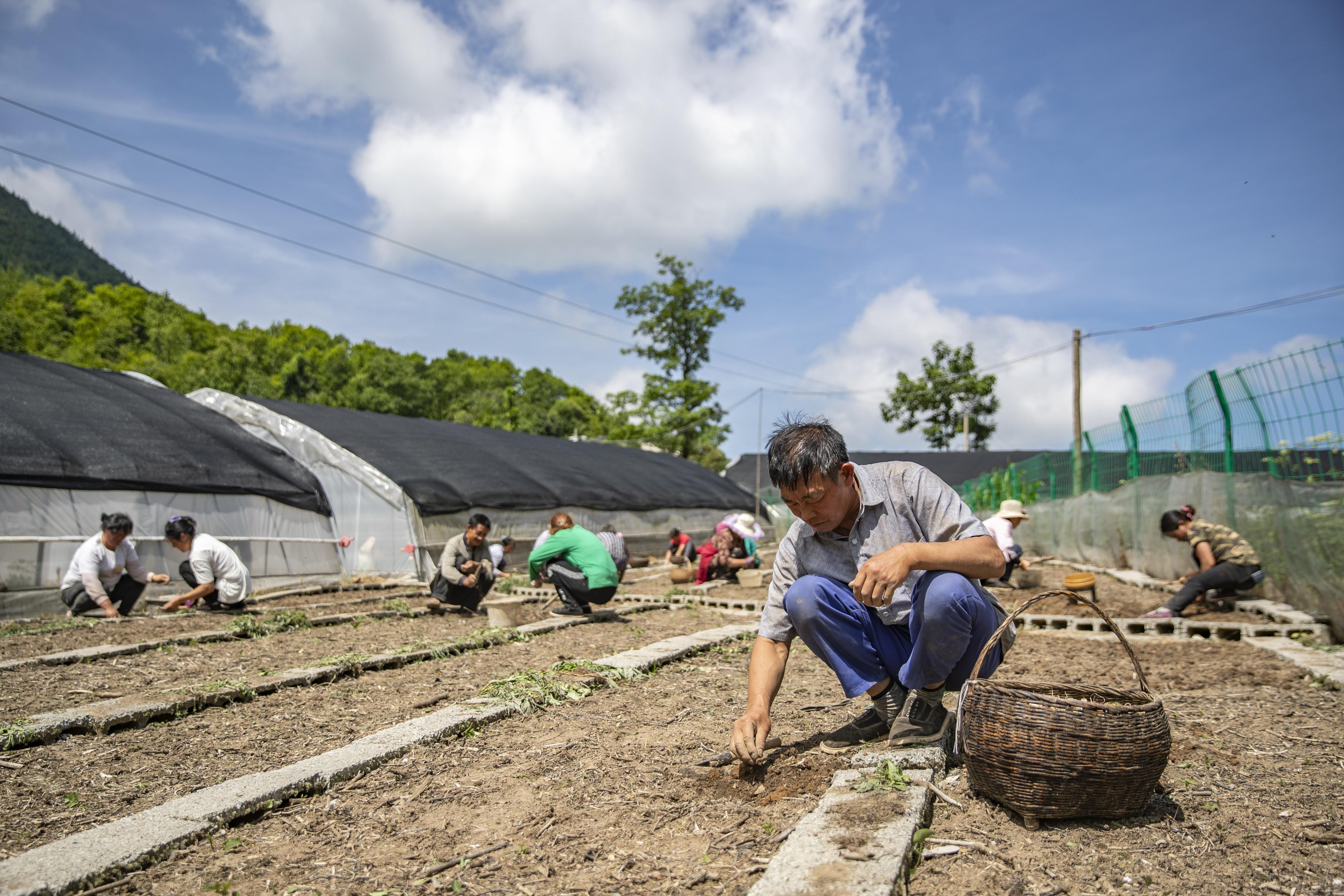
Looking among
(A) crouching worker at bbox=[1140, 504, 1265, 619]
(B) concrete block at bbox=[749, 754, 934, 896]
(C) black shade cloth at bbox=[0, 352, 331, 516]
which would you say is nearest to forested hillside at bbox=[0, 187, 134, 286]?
(C) black shade cloth at bbox=[0, 352, 331, 516]

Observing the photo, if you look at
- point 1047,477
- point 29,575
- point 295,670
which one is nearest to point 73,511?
point 29,575

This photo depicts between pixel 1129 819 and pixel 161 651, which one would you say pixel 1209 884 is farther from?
pixel 161 651

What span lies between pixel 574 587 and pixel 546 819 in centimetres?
564

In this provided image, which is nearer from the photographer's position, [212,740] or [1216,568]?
[212,740]

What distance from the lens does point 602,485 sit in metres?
20.0

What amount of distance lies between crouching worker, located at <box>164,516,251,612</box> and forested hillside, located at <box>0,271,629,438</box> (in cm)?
2625

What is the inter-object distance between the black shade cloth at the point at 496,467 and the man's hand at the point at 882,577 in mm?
12262

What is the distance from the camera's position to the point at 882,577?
2562 mm

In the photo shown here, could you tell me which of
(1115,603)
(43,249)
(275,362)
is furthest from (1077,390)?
(43,249)

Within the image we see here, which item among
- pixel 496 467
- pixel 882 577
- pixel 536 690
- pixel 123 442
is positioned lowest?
pixel 536 690

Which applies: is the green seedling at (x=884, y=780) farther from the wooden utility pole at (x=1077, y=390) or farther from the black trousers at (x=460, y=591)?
the wooden utility pole at (x=1077, y=390)

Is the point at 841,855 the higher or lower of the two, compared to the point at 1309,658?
lower

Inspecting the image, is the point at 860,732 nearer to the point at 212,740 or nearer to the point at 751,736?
the point at 751,736

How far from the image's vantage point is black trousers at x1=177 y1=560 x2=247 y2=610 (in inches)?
347
